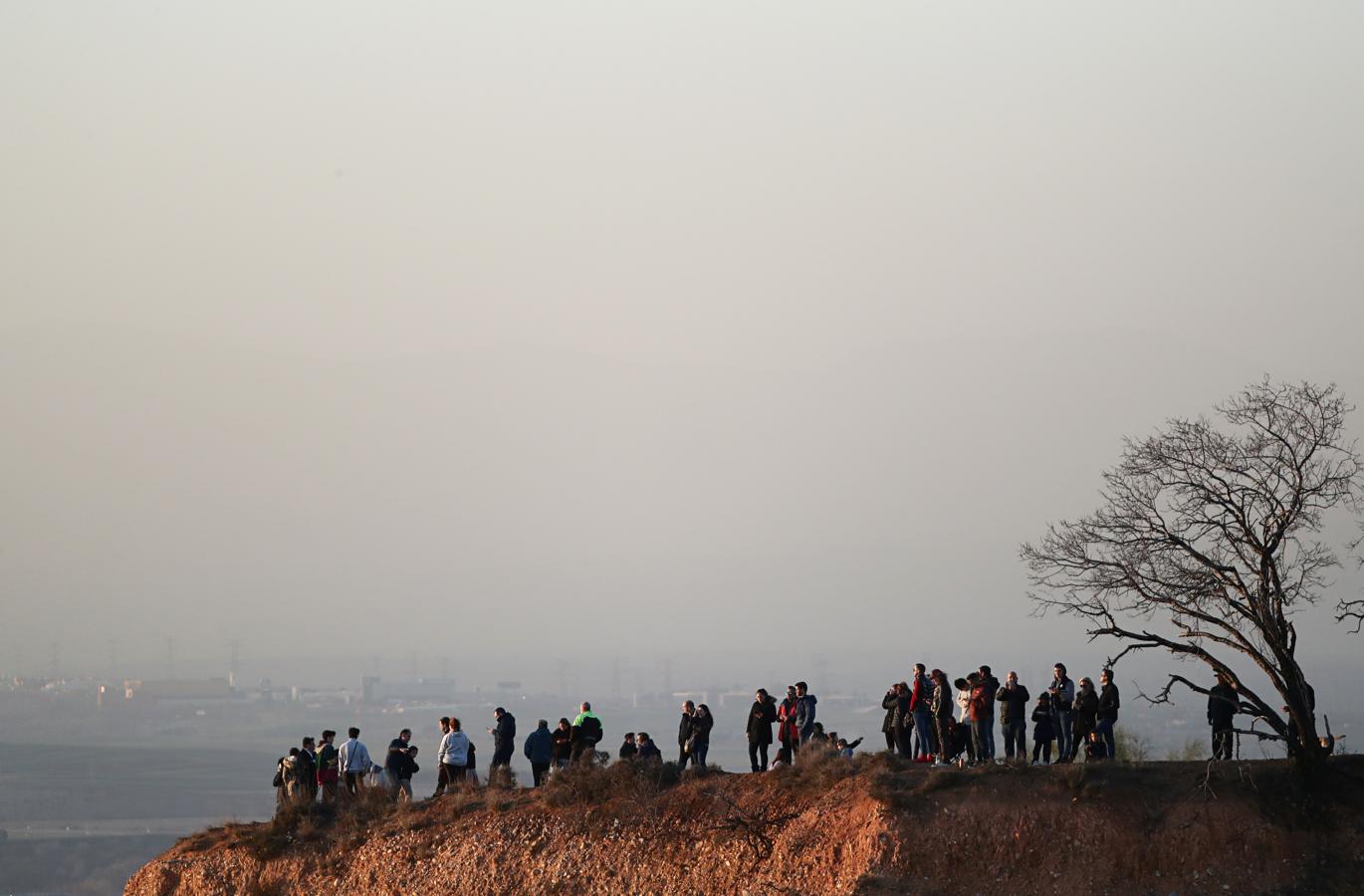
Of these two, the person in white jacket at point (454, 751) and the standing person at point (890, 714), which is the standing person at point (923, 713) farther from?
the person in white jacket at point (454, 751)

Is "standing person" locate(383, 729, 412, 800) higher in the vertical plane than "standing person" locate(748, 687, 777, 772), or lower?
lower

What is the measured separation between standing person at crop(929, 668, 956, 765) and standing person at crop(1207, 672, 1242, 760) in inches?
183

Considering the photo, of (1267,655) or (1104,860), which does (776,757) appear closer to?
(1104,860)

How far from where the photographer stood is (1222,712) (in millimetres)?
26328

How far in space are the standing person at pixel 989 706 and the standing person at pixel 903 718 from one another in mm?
1530

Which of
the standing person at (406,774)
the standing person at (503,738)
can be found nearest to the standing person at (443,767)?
the standing person at (406,774)

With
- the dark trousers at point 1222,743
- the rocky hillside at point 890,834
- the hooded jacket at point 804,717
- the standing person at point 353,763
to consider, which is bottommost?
the rocky hillside at point 890,834

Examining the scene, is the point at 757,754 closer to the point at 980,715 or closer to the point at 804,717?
the point at 804,717

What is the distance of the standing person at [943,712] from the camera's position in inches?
1112

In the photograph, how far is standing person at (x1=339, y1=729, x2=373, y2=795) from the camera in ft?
110

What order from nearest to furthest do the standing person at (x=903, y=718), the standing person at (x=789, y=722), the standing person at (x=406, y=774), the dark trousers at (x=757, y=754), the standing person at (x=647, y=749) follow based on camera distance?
the standing person at (x=903, y=718) → the standing person at (x=789, y=722) → the dark trousers at (x=757, y=754) → the standing person at (x=647, y=749) → the standing person at (x=406, y=774)

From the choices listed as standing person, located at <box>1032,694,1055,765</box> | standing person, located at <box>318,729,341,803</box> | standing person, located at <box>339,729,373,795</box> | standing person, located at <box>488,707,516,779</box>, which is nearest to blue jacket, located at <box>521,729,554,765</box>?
standing person, located at <box>488,707,516,779</box>

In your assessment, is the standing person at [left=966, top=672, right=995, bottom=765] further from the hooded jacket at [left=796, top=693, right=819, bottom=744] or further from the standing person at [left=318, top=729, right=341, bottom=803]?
the standing person at [left=318, top=729, right=341, bottom=803]

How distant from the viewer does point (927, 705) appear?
28797 millimetres
